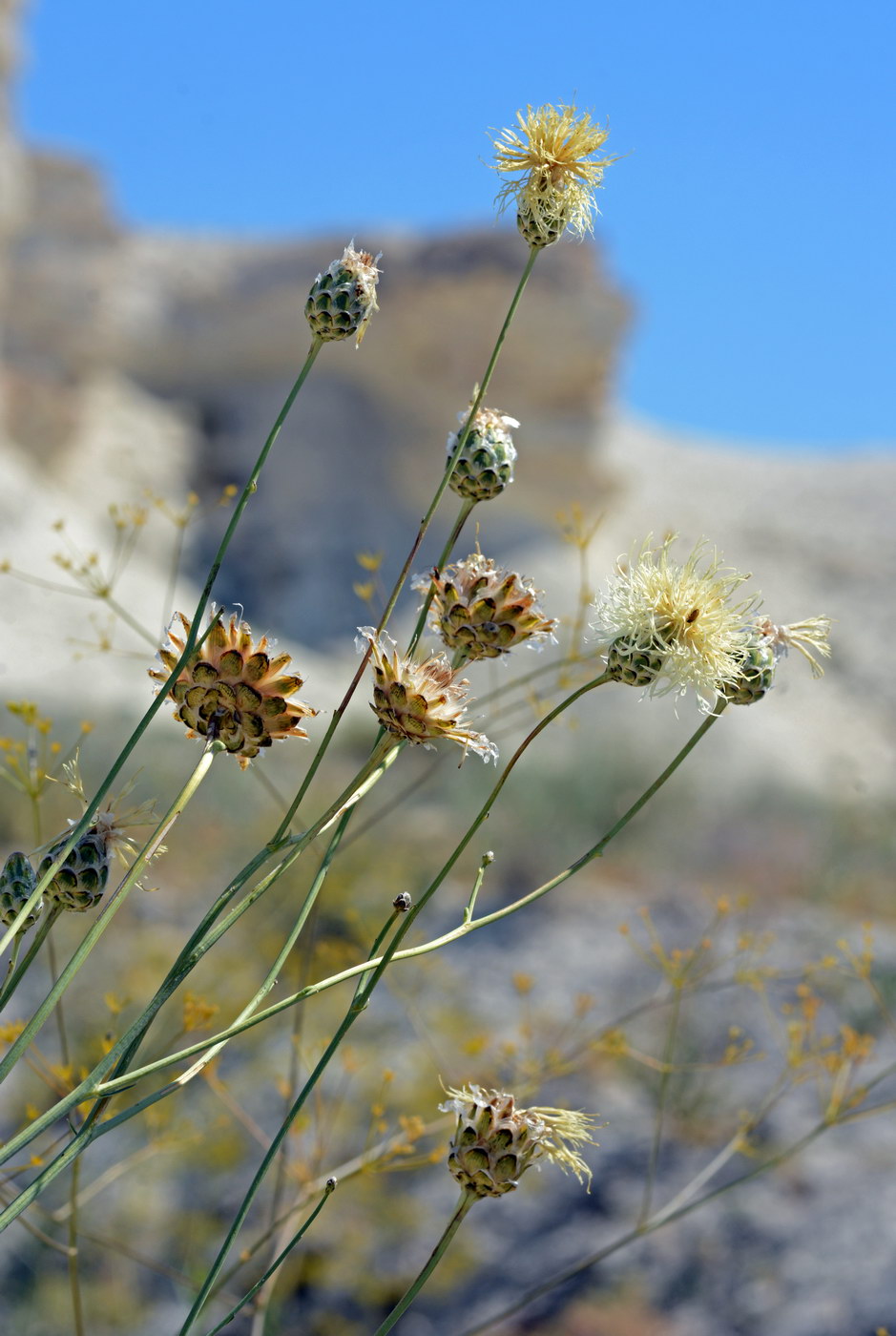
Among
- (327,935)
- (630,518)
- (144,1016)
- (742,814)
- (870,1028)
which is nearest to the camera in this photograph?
(144,1016)

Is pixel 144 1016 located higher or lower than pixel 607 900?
lower

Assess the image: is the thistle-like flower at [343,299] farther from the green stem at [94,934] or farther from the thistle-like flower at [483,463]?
the green stem at [94,934]

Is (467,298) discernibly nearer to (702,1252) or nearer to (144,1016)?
(702,1252)

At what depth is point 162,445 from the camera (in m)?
14.6

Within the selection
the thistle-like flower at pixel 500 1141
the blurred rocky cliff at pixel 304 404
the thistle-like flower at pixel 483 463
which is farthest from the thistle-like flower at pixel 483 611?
the blurred rocky cliff at pixel 304 404

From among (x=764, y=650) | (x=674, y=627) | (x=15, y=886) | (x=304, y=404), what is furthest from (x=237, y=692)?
(x=304, y=404)

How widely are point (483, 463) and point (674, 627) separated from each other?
1.09 feet

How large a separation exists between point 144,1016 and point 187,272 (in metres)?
15.9

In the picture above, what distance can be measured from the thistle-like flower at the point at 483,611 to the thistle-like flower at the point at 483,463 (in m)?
0.10

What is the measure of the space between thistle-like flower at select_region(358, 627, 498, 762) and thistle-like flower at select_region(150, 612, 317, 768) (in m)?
0.07

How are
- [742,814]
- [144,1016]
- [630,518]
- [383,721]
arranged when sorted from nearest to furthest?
[144,1016] < [383,721] < [742,814] < [630,518]

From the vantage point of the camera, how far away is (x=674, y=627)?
116 cm

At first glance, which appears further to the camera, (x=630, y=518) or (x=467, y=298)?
(x=630, y=518)

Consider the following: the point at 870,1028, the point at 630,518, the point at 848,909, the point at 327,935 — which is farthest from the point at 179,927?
the point at 630,518
